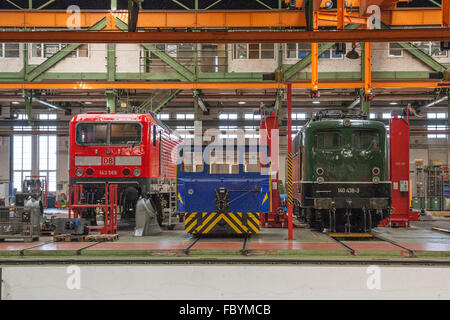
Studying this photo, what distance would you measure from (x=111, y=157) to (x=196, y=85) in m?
7.77

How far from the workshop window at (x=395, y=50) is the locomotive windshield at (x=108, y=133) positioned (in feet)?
40.1

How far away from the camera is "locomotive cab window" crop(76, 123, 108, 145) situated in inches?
443

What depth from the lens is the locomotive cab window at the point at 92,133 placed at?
1125 centimetres

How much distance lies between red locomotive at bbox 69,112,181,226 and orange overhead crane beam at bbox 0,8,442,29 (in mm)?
8319

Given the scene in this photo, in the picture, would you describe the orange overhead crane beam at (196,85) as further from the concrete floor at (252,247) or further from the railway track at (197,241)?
the railway track at (197,241)

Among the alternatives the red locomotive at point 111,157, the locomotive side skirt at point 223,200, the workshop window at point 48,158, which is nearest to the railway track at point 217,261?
the locomotive side skirt at point 223,200

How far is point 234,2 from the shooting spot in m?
24.1

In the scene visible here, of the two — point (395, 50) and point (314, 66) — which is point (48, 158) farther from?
point (395, 50)

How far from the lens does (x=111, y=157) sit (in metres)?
11.1

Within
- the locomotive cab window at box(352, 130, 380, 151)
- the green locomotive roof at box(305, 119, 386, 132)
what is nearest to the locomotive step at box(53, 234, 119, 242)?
the green locomotive roof at box(305, 119, 386, 132)

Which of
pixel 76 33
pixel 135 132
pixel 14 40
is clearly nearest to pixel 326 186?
pixel 135 132

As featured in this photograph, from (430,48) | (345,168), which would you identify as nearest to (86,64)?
(345,168)

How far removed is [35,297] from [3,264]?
89cm
